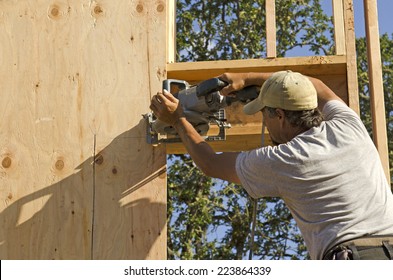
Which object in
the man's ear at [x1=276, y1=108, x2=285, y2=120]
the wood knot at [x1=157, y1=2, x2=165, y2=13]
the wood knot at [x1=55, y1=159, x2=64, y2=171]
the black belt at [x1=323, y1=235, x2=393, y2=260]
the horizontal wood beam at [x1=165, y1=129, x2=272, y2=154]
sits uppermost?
the wood knot at [x1=157, y1=2, x2=165, y2=13]

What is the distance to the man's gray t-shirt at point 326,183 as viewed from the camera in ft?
9.36

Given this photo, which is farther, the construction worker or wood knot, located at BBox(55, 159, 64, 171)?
wood knot, located at BBox(55, 159, 64, 171)

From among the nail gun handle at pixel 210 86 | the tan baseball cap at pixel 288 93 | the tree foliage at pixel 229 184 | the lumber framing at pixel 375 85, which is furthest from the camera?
the tree foliage at pixel 229 184

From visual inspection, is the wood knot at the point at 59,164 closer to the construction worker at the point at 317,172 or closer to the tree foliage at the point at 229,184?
the construction worker at the point at 317,172

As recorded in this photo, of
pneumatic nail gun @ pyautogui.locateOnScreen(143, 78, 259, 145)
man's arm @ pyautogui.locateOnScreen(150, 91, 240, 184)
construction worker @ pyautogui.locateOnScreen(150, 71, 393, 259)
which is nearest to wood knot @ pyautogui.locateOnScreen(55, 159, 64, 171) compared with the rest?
pneumatic nail gun @ pyautogui.locateOnScreen(143, 78, 259, 145)

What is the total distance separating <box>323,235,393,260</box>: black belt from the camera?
2754 millimetres

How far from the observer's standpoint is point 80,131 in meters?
3.81

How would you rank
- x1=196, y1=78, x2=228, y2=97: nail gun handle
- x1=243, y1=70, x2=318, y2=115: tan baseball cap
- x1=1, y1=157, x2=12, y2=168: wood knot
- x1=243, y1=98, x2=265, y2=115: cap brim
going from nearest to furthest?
x1=243, y1=70, x2=318, y2=115: tan baseball cap, x1=243, y1=98, x2=265, y2=115: cap brim, x1=196, y1=78, x2=228, y2=97: nail gun handle, x1=1, y1=157, x2=12, y2=168: wood knot

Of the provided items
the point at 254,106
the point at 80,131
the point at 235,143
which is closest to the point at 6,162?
the point at 80,131

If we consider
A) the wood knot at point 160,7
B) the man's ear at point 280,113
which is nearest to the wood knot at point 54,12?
the wood knot at point 160,7

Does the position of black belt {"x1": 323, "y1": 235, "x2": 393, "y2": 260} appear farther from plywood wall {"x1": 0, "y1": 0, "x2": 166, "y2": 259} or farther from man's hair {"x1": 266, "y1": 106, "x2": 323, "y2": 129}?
plywood wall {"x1": 0, "y1": 0, "x2": 166, "y2": 259}

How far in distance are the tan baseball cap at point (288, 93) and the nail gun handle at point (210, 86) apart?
28 centimetres

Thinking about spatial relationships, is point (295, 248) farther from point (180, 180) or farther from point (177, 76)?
point (177, 76)

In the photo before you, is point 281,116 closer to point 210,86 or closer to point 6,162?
point 210,86
